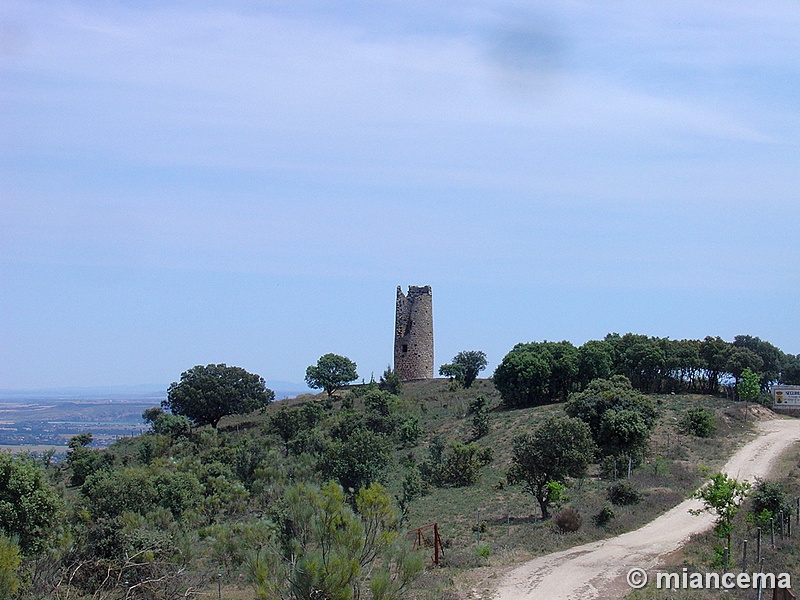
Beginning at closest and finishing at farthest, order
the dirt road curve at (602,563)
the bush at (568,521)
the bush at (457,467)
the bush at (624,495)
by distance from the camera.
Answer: the dirt road curve at (602,563), the bush at (568,521), the bush at (624,495), the bush at (457,467)

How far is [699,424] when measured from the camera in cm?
3928

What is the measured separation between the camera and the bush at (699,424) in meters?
38.9

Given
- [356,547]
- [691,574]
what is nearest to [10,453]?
[356,547]

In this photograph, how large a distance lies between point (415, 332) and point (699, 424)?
1187 inches

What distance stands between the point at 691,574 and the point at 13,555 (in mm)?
13607

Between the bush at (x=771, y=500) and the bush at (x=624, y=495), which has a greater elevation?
the bush at (x=771, y=500)

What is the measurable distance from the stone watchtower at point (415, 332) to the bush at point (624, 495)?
39.3 m

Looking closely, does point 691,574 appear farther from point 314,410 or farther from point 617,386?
point 314,410

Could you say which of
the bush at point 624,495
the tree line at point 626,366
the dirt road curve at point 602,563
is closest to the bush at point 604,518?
the dirt road curve at point 602,563

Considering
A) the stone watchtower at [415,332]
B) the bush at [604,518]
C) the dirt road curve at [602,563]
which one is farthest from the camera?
the stone watchtower at [415,332]

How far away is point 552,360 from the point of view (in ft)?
171

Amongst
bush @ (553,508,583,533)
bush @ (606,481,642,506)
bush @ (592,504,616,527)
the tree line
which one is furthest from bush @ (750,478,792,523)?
the tree line

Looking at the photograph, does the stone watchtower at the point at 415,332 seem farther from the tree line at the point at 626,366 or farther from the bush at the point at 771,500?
the bush at the point at 771,500

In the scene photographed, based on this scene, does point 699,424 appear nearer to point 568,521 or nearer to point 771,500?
point 771,500
